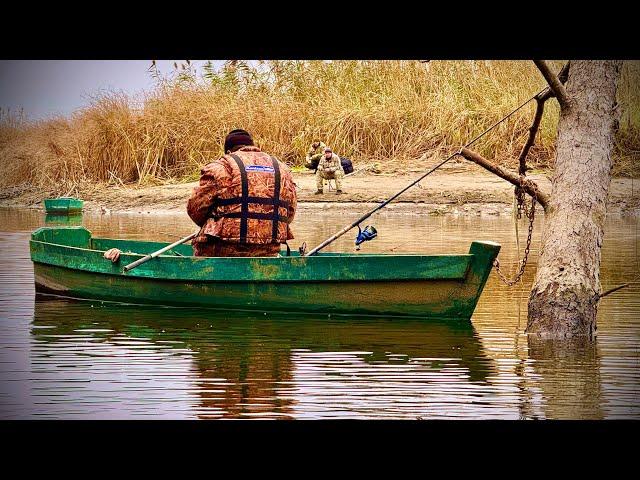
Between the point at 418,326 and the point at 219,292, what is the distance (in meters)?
1.48

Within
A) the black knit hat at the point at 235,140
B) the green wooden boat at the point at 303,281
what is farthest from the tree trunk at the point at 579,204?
the black knit hat at the point at 235,140

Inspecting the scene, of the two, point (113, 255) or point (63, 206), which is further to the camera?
point (63, 206)

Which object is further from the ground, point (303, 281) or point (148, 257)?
point (148, 257)

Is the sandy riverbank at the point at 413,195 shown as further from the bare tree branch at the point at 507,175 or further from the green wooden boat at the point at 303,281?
the bare tree branch at the point at 507,175

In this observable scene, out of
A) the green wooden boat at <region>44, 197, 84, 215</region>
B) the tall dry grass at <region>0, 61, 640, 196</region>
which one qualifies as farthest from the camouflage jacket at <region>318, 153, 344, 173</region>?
the green wooden boat at <region>44, 197, 84, 215</region>

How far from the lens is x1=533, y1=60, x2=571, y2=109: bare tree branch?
7.51 meters

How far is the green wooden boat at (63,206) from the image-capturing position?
18641 mm

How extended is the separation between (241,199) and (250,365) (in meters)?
1.73

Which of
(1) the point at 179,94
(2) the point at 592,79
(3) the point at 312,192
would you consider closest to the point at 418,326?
(2) the point at 592,79

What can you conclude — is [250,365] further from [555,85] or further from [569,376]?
[555,85]

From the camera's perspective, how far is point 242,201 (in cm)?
875

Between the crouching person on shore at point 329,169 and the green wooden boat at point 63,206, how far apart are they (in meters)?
3.52

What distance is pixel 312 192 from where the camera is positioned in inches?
744

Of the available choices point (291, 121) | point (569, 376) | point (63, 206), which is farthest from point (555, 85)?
point (291, 121)
